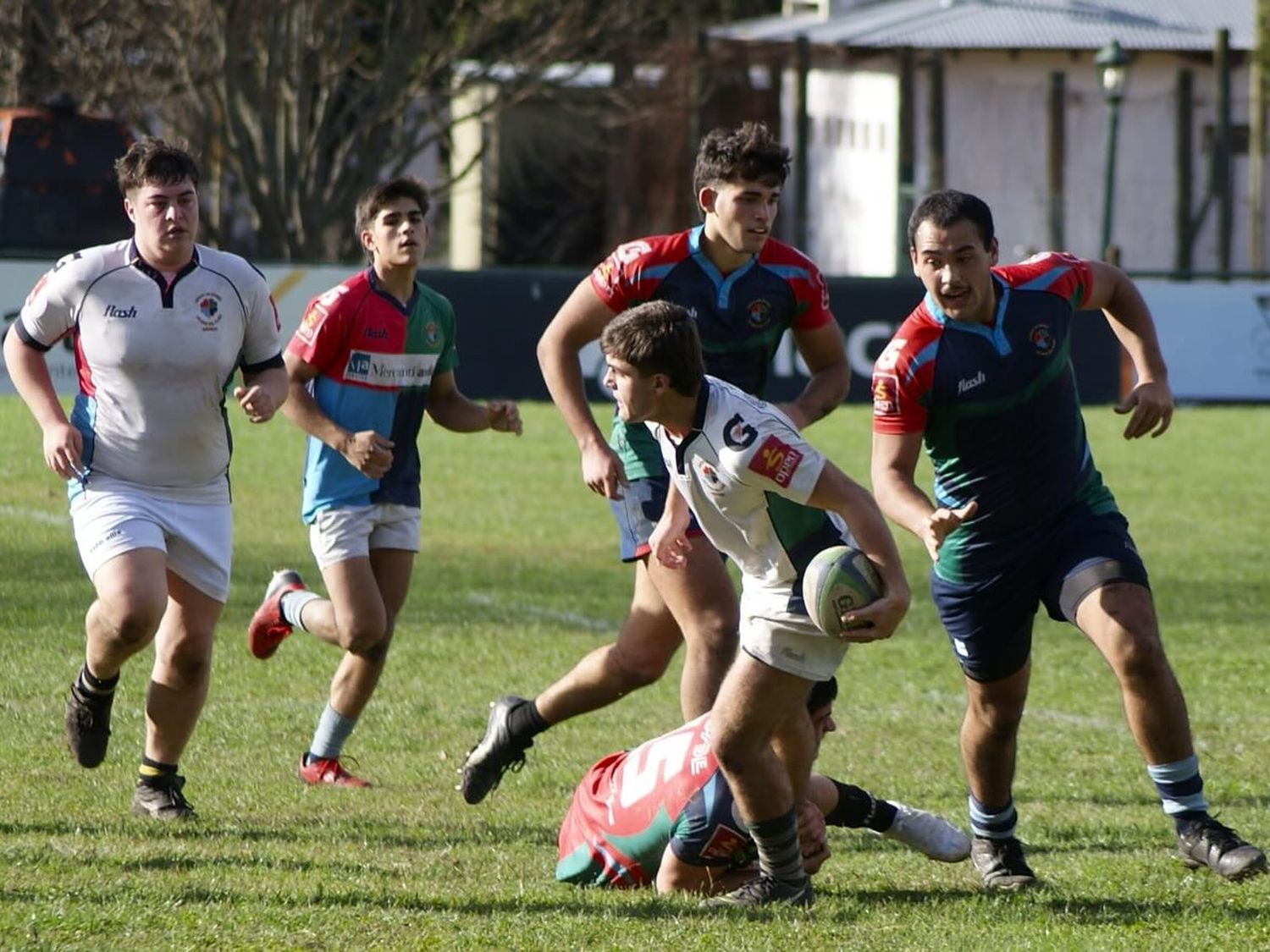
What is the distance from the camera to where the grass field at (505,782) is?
559 cm

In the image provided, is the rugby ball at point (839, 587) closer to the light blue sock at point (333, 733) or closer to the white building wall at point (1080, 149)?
the light blue sock at point (333, 733)

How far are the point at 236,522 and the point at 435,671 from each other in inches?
189

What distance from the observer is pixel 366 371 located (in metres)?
7.88

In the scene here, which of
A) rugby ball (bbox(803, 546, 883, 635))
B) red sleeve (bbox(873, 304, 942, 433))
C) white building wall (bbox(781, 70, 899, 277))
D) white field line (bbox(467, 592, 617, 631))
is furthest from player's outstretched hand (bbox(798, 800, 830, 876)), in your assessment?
white building wall (bbox(781, 70, 899, 277))

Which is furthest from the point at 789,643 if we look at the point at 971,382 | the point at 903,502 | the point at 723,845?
the point at 971,382

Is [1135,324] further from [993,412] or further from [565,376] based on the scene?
[565,376]

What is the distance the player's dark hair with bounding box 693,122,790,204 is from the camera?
6688 mm

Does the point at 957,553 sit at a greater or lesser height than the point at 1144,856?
greater

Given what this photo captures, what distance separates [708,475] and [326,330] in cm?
256

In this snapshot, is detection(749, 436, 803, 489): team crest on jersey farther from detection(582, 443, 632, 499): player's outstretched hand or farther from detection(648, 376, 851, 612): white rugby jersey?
detection(582, 443, 632, 499): player's outstretched hand

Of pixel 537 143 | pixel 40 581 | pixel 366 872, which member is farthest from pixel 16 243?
pixel 537 143

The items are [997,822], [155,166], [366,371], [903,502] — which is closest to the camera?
[903,502]

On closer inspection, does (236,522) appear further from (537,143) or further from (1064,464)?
(537,143)

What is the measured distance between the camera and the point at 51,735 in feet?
27.0
